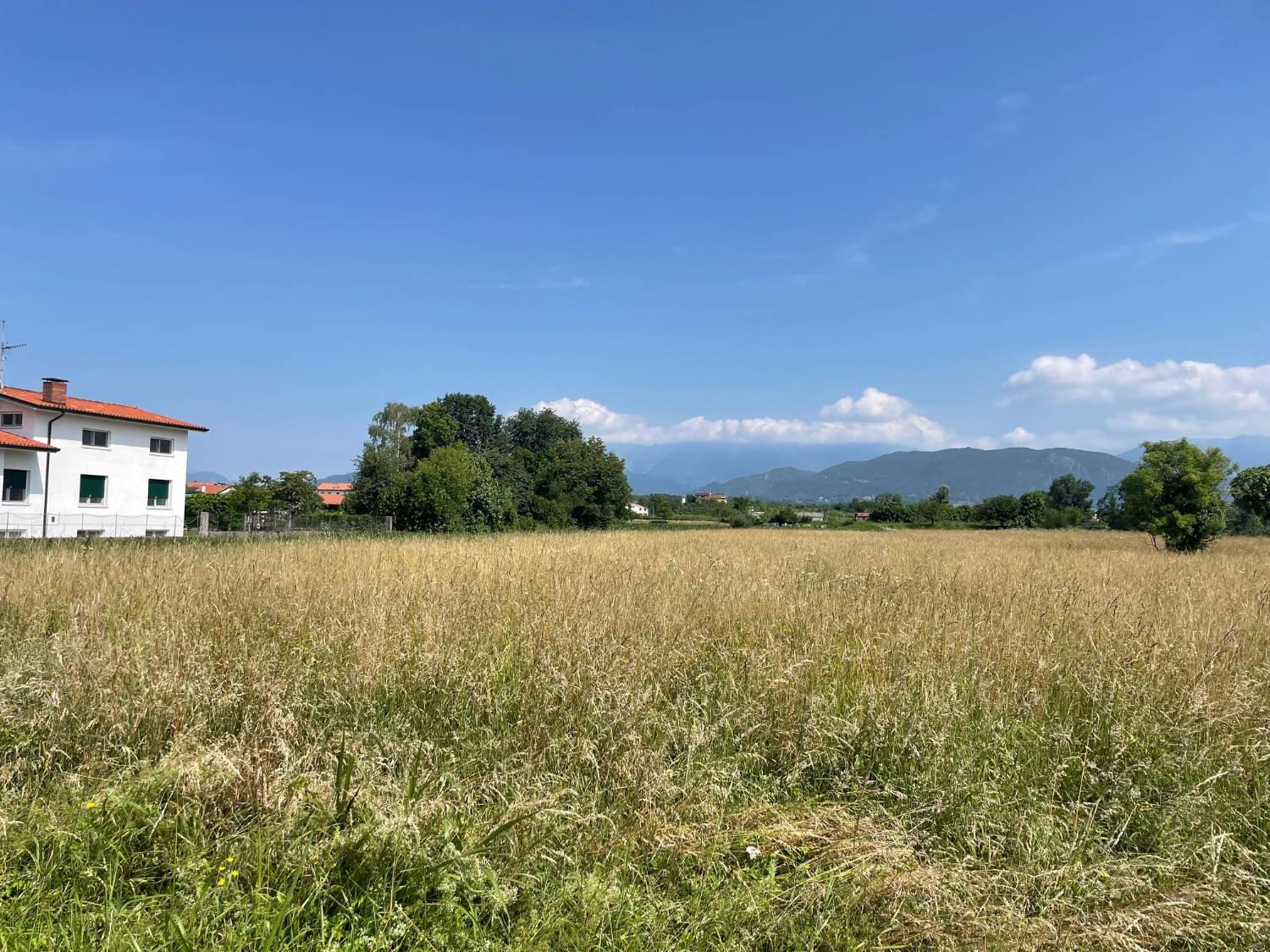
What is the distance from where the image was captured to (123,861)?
2.37 meters

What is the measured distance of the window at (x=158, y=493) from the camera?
111 ft

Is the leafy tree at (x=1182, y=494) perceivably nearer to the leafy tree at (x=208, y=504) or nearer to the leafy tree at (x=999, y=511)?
the leafy tree at (x=999, y=511)

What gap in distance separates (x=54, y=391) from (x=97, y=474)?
4.71 meters

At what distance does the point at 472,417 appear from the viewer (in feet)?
258

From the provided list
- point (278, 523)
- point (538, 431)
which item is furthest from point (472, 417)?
point (278, 523)

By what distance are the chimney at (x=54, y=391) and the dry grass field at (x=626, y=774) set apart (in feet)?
114

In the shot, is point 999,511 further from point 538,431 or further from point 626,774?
point 626,774

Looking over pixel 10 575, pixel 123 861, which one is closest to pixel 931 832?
pixel 123 861

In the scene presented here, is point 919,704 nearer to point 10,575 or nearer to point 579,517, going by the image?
point 10,575

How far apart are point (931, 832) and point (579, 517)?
51599 mm

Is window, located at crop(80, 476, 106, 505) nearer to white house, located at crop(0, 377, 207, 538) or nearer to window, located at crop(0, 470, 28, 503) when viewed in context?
white house, located at crop(0, 377, 207, 538)

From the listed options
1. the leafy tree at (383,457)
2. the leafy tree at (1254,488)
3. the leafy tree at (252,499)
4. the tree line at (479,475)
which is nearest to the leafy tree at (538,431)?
the tree line at (479,475)

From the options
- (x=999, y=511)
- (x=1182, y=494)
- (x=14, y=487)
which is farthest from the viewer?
(x=999, y=511)

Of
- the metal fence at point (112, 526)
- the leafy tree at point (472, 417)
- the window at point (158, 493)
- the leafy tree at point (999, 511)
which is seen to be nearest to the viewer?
the metal fence at point (112, 526)
